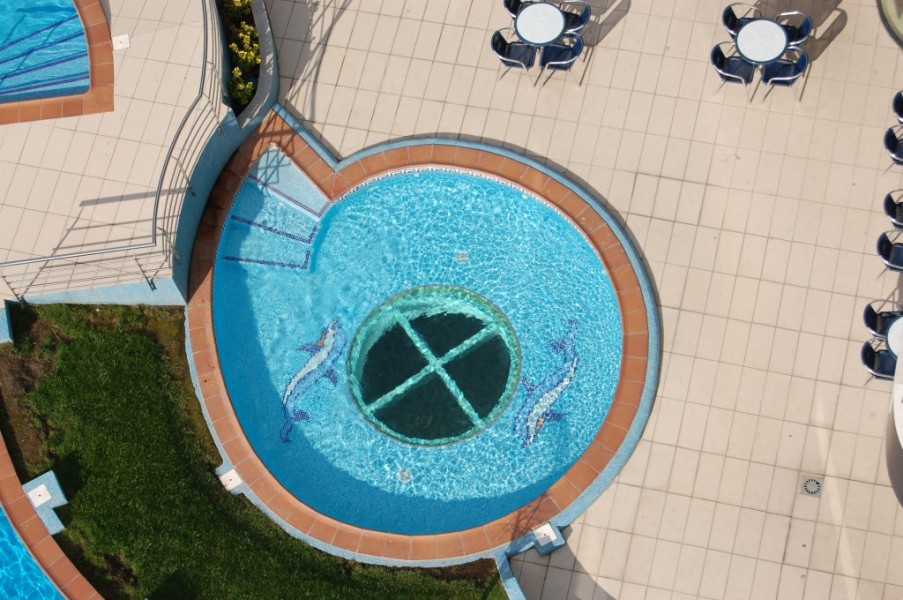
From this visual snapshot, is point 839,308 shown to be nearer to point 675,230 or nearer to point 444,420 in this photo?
point 675,230

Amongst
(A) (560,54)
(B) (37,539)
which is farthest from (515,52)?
(B) (37,539)

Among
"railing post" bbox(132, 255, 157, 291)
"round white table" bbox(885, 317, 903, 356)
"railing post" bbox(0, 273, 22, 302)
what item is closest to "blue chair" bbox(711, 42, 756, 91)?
"round white table" bbox(885, 317, 903, 356)

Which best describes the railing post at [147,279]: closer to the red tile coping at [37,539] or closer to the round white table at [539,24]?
the red tile coping at [37,539]

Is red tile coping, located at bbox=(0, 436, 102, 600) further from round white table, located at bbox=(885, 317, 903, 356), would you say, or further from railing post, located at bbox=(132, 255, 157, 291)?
round white table, located at bbox=(885, 317, 903, 356)

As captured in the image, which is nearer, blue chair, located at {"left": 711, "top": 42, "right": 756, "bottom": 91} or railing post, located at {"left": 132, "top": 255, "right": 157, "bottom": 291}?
railing post, located at {"left": 132, "top": 255, "right": 157, "bottom": 291}

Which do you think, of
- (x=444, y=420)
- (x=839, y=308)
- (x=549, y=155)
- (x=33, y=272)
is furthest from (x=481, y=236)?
(x=33, y=272)

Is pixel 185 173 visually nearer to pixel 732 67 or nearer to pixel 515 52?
pixel 515 52
